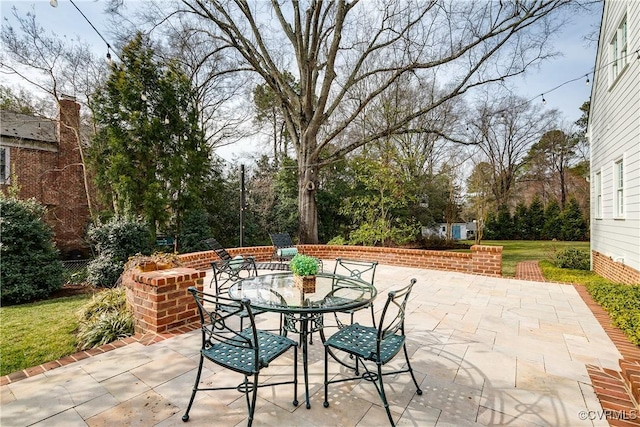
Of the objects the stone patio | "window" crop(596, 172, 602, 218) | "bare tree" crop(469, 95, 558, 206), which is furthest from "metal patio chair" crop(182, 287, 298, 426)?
"bare tree" crop(469, 95, 558, 206)

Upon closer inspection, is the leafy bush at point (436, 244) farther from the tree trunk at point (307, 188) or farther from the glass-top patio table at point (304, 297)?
the glass-top patio table at point (304, 297)

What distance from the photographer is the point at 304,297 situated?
2430 millimetres

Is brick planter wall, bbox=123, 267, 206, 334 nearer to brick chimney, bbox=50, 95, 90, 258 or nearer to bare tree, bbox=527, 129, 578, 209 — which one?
brick chimney, bbox=50, 95, 90, 258

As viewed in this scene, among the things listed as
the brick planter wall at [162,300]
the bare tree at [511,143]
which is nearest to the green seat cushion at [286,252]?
the brick planter wall at [162,300]

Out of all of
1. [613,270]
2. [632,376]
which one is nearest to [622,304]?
[632,376]

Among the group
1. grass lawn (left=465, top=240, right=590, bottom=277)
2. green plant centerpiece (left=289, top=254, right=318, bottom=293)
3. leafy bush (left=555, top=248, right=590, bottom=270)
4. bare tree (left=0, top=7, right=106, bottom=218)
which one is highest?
bare tree (left=0, top=7, right=106, bottom=218)

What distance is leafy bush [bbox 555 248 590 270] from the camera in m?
8.23

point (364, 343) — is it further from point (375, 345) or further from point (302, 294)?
point (302, 294)

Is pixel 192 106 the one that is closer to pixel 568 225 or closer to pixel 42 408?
pixel 42 408

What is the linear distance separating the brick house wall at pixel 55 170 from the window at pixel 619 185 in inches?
577

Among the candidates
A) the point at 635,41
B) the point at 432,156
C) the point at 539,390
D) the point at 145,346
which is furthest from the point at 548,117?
the point at 145,346

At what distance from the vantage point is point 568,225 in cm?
1662

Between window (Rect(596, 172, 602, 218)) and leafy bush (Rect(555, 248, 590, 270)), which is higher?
window (Rect(596, 172, 602, 218))

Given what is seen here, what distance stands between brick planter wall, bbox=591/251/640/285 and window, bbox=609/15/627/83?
351 centimetres
